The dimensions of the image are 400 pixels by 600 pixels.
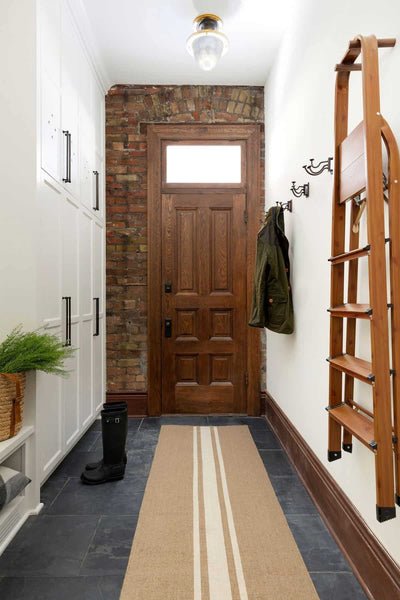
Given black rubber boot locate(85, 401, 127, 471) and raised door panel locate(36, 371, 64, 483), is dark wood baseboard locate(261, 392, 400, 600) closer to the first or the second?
black rubber boot locate(85, 401, 127, 471)

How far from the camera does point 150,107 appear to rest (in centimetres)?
355

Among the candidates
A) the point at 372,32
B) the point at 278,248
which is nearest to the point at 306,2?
the point at 372,32

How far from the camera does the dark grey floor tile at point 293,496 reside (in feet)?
6.49

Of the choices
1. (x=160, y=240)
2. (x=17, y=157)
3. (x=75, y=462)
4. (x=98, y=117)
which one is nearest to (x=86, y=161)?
(x=98, y=117)

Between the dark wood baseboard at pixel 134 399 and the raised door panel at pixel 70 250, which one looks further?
the dark wood baseboard at pixel 134 399

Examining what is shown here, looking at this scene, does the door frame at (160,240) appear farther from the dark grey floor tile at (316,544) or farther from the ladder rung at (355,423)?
the ladder rung at (355,423)

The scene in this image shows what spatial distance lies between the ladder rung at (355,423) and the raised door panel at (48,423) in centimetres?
149

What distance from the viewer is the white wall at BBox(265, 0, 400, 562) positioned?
1.46 metres

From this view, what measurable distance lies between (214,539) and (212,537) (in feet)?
0.05

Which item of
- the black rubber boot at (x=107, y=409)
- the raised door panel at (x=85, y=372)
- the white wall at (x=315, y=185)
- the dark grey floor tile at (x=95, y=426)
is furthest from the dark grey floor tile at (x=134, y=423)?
the white wall at (x=315, y=185)

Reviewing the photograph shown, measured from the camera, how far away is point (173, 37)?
2893 millimetres

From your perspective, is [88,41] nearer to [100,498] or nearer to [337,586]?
[100,498]

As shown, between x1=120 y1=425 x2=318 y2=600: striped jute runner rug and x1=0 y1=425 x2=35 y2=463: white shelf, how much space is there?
700 mm

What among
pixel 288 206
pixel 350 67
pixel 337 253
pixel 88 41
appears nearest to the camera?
pixel 350 67
